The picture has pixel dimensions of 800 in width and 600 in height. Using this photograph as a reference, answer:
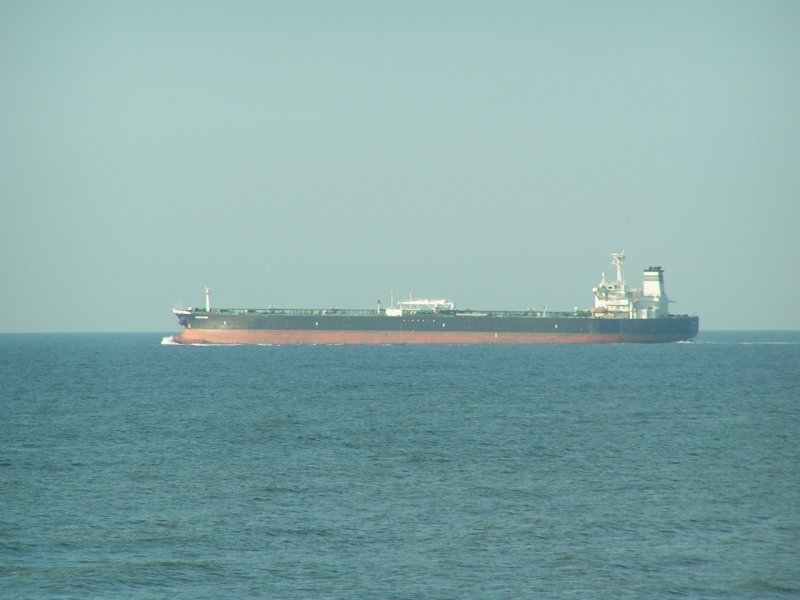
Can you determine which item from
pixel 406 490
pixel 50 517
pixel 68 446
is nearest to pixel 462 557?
pixel 406 490

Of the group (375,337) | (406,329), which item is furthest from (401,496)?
(406,329)

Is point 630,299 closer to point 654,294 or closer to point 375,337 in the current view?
point 654,294

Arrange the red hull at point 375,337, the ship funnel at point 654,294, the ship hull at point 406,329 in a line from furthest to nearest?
the ship funnel at point 654,294 < the red hull at point 375,337 < the ship hull at point 406,329

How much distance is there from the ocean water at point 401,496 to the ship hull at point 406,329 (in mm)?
61641

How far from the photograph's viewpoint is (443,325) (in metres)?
130

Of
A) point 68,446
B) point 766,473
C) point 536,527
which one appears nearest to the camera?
point 536,527

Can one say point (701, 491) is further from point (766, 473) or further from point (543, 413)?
point (543, 413)

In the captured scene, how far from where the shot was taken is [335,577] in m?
22.8

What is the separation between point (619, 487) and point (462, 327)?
3859 inches

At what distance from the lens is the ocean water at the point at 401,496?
2278 cm

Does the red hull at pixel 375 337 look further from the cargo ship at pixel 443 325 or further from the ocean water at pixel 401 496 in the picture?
the ocean water at pixel 401 496

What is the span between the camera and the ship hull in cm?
12606

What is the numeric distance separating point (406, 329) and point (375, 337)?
419cm

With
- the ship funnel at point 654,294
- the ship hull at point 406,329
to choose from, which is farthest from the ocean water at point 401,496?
the ship funnel at point 654,294
